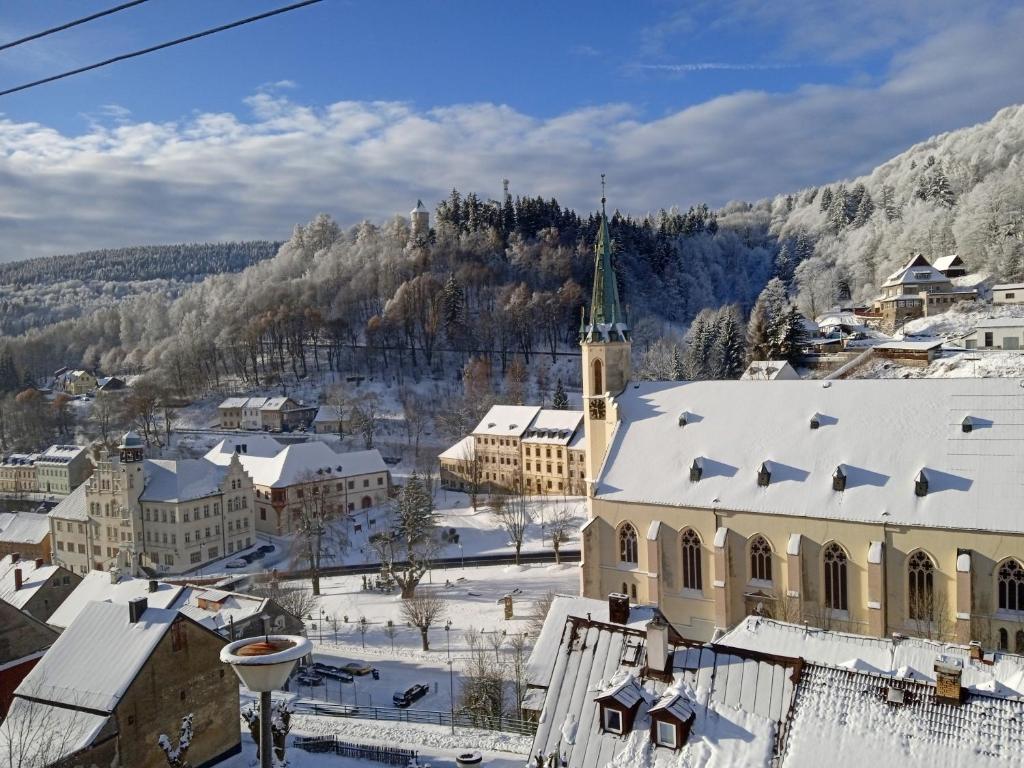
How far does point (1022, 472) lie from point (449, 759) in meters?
25.0

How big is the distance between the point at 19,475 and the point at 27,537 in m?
38.1

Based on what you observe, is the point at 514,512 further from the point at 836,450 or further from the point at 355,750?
the point at 355,750

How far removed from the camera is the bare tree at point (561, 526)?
5510cm

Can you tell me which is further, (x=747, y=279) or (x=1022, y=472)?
(x=747, y=279)

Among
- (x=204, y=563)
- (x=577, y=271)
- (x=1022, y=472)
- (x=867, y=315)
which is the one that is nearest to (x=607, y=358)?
(x=1022, y=472)

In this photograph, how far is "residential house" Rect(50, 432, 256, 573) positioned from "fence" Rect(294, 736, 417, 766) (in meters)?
43.6

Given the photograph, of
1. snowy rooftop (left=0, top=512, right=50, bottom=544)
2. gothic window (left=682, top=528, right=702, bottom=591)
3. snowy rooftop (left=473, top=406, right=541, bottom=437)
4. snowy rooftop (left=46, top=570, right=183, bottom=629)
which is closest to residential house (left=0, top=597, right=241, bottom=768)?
snowy rooftop (left=46, top=570, right=183, bottom=629)

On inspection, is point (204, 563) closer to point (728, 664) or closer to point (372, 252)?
point (728, 664)

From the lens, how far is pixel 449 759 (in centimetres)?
2345

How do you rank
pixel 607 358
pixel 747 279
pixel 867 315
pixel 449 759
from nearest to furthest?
pixel 449 759 < pixel 607 358 < pixel 867 315 < pixel 747 279

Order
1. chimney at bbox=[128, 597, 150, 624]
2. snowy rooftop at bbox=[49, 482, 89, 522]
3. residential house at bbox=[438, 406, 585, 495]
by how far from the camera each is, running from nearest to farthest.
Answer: chimney at bbox=[128, 597, 150, 624] → snowy rooftop at bbox=[49, 482, 89, 522] → residential house at bbox=[438, 406, 585, 495]

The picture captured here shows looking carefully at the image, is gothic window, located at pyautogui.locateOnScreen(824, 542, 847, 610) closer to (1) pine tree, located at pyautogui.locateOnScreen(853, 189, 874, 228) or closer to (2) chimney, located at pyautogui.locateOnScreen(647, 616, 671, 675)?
(2) chimney, located at pyautogui.locateOnScreen(647, 616, 671, 675)

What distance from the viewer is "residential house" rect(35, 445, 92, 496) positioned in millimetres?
95875

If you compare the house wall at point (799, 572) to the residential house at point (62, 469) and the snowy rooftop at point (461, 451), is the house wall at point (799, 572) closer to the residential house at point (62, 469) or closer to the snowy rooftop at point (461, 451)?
the snowy rooftop at point (461, 451)
